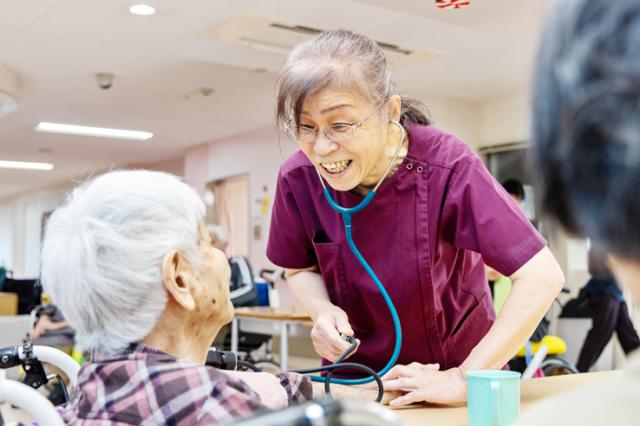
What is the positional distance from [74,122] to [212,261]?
7.45 meters

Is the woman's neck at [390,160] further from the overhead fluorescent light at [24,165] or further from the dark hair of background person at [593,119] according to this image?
the overhead fluorescent light at [24,165]

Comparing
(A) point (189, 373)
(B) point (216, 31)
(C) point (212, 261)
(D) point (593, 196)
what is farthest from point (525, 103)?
(B) point (216, 31)

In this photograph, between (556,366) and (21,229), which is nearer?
(556,366)

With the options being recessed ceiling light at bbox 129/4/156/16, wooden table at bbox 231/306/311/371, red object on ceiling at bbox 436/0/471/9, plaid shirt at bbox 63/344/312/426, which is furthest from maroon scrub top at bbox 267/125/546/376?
recessed ceiling light at bbox 129/4/156/16

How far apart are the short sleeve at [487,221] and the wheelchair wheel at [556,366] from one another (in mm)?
3142

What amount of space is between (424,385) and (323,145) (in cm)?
49

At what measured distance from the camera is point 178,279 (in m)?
1.07

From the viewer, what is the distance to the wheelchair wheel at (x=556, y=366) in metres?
4.38

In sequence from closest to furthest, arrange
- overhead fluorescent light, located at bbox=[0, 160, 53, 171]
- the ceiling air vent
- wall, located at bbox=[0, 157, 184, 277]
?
the ceiling air vent
overhead fluorescent light, located at bbox=[0, 160, 53, 171]
wall, located at bbox=[0, 157, 184, 277]

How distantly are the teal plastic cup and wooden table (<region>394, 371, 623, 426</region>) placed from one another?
0.08 meters

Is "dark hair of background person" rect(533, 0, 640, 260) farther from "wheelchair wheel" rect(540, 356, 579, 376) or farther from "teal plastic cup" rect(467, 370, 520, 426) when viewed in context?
"wheelchair wheel" rect(540, 356, 579, 376)

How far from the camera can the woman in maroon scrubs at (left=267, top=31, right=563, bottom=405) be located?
1.40m

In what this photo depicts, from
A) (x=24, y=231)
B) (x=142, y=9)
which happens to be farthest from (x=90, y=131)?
(x=24, y=231)

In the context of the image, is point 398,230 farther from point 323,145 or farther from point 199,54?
point 199,54
